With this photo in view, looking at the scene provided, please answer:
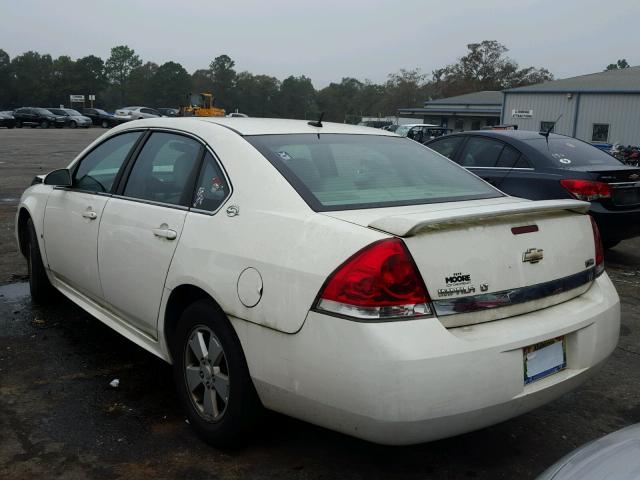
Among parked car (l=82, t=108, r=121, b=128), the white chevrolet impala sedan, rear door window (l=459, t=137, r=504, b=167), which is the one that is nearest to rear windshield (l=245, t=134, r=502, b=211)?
the white chevrolet impala sedan

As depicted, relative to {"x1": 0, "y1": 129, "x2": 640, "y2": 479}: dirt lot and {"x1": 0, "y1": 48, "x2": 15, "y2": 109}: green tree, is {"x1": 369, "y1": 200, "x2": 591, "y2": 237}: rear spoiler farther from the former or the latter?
{"x1": 0, "y1": 48, "x2": 15, "y2": 109}: green tree

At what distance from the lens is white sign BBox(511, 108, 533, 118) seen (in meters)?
31.4

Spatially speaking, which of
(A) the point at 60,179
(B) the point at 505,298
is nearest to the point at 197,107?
(A) the point at 60,179

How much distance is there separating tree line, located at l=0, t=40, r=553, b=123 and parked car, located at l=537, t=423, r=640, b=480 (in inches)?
3044

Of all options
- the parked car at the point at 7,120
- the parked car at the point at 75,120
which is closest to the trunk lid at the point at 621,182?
the parked car at the point at 75,120

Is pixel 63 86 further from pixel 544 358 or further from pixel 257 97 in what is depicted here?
pixel 544 358

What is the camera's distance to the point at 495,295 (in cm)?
256

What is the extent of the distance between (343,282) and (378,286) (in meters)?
0.13

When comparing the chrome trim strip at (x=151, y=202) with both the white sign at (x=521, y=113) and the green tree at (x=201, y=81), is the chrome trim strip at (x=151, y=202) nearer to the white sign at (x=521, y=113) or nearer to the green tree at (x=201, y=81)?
the white sign at (x=521, y=113)

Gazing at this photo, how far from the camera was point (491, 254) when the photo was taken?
8.42 feet

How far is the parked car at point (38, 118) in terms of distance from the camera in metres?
49.2

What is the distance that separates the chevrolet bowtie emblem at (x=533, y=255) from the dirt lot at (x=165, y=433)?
987mm

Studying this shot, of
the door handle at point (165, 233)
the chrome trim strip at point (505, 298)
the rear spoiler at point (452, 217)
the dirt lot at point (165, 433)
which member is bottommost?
the dirt lot at point (165, 433)

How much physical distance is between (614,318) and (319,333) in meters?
1.54
